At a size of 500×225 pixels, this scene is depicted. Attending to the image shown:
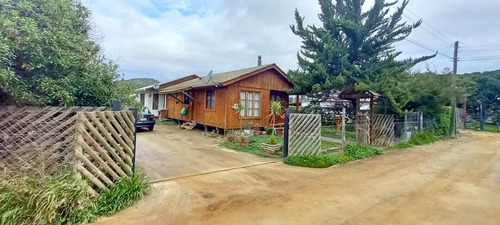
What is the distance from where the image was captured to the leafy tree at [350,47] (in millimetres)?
11062

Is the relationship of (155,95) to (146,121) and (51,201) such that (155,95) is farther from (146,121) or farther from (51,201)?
(51,201)

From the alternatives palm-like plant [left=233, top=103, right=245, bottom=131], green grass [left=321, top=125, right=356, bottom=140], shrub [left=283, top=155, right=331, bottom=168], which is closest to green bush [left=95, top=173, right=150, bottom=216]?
shrub [left=283, top=155, right=331, bottom=168]

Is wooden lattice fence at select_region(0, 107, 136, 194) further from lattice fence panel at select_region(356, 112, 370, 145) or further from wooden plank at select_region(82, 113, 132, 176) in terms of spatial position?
lattice fence panel at select_region(356, 112, 370, 145)

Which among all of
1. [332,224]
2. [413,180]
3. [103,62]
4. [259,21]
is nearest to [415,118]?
[413,180]

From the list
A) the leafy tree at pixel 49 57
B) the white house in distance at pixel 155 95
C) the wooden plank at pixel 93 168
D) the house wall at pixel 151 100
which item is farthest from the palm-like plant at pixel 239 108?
the house wall at pixel 151 100

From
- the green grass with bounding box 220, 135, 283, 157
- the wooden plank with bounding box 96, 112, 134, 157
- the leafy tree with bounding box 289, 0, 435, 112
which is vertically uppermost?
the leafy tree with bounding box 289, 0, 435, 112

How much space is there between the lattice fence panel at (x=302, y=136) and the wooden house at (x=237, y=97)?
5277mm

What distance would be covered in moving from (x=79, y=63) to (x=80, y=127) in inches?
77.1

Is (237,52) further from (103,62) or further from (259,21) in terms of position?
(103,62)

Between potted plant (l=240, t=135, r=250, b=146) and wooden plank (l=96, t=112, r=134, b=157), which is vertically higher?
wooden plank (l=96, t=112, r=134, b=157)

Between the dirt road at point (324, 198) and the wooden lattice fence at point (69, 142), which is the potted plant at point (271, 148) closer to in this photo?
the dirt road at point (324, 198)

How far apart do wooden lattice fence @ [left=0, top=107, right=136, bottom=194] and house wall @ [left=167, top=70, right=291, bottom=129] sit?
7.79 m

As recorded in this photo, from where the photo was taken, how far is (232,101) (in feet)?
39.3

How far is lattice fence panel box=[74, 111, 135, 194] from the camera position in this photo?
3357 millimetres
